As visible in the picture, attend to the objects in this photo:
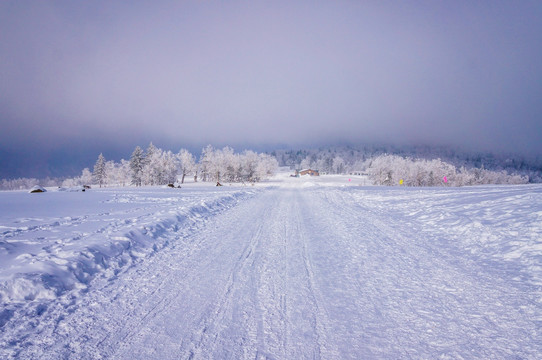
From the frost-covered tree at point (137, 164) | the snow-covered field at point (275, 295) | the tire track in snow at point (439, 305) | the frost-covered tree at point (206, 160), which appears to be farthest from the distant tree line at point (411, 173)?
the tire track in snow at point (439, 305)

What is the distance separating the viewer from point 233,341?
3.26 meters

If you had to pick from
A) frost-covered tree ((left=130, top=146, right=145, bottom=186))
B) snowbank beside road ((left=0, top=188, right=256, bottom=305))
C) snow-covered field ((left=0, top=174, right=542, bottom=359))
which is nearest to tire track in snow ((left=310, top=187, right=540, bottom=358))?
snow-covered field ((left=0, top=174, right=542, bottom=359))

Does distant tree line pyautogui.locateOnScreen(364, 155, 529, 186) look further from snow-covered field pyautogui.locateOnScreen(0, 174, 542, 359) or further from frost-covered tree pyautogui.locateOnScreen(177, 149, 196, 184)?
snow-covered field pyautogui.locateOnScreen(0, 174, 542, 359)

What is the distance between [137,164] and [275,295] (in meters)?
80.5

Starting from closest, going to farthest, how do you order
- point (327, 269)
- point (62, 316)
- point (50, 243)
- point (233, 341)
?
point (233, 341) < point (62, 316) < point (327, 269) < point (50, 243)

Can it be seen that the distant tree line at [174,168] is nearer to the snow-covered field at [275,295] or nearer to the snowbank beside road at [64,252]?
the snowbank beside road at [64,252]

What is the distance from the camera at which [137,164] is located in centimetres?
7438

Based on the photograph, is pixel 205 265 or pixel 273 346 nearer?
pixel 273 346

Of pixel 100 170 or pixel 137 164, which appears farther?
pixel 100 170

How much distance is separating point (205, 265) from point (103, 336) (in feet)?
9.03

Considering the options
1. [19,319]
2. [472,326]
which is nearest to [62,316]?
[19,319]

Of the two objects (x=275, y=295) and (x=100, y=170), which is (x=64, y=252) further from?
(x=100, y=170)

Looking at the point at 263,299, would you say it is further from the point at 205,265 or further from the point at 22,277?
the point at 22,277

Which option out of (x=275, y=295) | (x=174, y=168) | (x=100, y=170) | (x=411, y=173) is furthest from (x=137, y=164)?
(x=411, y=173)
